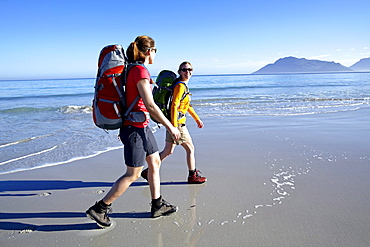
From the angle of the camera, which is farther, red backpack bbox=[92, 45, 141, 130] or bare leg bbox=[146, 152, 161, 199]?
bare leg bbox=[146, 152, 161, 199]

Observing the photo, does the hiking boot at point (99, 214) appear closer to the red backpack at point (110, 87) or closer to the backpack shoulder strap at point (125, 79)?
the red backpack at point (110, 87)

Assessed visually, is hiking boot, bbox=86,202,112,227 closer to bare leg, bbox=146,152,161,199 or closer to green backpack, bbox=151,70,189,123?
bare leg, bbox=146,152,161,199

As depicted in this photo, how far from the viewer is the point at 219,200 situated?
3.68 m

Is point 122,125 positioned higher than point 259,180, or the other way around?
point 122,125

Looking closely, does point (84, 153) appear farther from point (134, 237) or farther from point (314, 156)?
point (314, 156)

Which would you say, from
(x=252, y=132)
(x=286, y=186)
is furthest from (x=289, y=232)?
(x=252, y=132)

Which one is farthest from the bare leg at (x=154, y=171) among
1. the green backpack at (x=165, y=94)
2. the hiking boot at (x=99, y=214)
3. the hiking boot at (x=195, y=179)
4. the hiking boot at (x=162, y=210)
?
the hiking boot at (x=195, y=179)

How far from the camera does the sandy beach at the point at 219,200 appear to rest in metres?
2.84

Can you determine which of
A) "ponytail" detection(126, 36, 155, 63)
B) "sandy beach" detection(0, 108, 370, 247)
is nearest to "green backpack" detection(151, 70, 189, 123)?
"ponytail" detection(126, 36, 155, 63)

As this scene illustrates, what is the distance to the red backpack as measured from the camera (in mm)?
2652

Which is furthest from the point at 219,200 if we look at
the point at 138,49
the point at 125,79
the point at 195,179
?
the point at 138,49

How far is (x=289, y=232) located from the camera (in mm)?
2852

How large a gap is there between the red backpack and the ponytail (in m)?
0.09

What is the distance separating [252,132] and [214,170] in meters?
3.40
